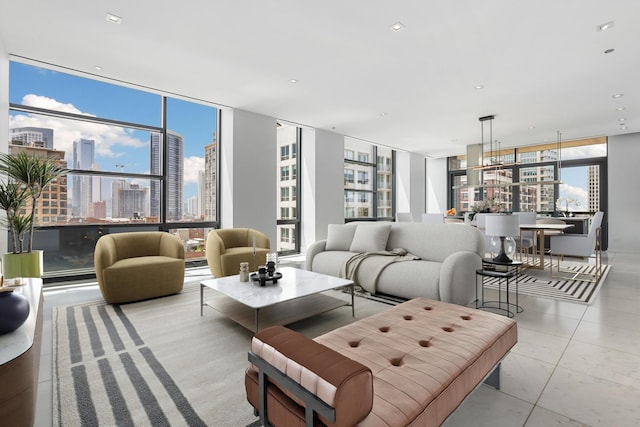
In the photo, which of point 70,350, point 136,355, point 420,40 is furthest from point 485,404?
point 420,40

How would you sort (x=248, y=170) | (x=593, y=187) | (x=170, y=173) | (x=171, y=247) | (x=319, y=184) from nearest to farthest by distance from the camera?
(x=171, y=247)
(x=170, y=173)
(x=248, y=170)
(x=319, y=184)
(x=593, y=187)

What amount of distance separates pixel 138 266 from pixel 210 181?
268 cm

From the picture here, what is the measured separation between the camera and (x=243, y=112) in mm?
5781

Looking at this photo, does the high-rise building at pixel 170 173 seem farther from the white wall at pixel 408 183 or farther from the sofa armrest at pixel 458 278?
the white wall at pixel 408 183

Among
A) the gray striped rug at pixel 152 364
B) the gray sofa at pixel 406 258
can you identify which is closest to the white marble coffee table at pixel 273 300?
the gray striped rug at pixel 152 364

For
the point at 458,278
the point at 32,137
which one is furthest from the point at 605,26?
the point at 32,137

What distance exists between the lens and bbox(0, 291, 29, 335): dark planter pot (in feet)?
4.87

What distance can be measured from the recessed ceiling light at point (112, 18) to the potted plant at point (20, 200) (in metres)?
1.65

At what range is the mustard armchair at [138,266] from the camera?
3.30 metres

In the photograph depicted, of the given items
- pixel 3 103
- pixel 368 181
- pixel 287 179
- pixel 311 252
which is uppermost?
pixel 3 103

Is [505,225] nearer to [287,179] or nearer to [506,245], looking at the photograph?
[506,245]

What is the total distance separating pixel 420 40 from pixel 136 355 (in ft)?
12.6

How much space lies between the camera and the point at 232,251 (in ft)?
14.5

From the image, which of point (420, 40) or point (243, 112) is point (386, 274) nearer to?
point (420, 40)
